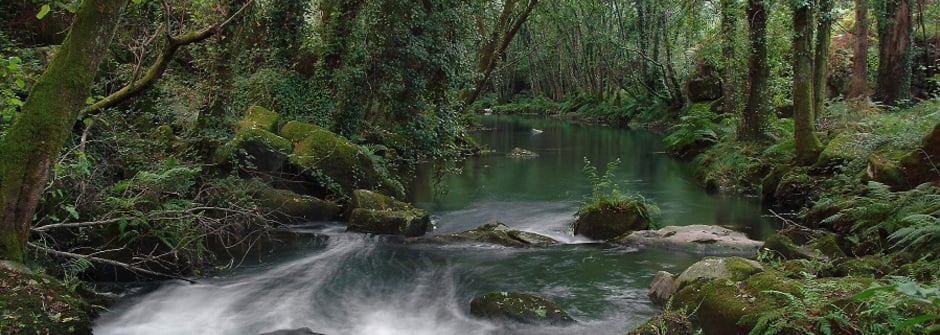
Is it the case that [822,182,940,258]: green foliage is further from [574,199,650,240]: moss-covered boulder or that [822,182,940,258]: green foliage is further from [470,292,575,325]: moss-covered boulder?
[470,292,575,325]: moss-covered boulder

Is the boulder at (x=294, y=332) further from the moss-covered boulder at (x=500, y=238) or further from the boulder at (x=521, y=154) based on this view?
the boulder at (x=521, y=154)

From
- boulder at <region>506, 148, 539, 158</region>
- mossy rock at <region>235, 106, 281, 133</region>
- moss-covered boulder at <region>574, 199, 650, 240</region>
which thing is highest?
mossy rock at <region>235, 106, 281, 133</region>

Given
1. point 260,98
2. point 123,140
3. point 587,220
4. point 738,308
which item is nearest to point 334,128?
point 260,98

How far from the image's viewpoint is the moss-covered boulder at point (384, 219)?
38.5ft

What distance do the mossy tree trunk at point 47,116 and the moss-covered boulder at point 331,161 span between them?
22.9 feet

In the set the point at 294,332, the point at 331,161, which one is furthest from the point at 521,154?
the point at 294,332

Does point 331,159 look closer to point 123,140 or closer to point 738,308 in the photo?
point 123,140

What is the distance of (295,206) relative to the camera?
1244 cm

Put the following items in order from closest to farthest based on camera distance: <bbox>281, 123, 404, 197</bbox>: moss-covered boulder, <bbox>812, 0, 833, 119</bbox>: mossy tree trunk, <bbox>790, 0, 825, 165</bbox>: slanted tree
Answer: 1. <bbox>281, 123, 404, 197</bbox>: moss-covered boulder
2. <bbox>812, 0, 833, 119</bbox>: mossy tree trunk
3. <bbox>790, 0, 825, 165</bbox>: slanted tree

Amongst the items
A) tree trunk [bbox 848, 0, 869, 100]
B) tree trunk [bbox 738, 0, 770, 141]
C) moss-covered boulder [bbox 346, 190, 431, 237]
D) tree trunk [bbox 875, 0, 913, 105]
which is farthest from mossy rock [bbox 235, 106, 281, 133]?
tree trunk [bbox 875, 0, 913, 105]

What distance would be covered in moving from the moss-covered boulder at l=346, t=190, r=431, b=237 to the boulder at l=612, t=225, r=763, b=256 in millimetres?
3547

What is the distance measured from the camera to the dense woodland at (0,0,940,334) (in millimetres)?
5879

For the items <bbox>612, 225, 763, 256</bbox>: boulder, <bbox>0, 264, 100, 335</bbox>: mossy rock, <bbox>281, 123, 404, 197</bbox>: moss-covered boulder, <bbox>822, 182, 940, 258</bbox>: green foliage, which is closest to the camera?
<bbox>0, 264, 100, 335</bbox>: mossy rock

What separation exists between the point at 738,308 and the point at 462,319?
10.6 feet
